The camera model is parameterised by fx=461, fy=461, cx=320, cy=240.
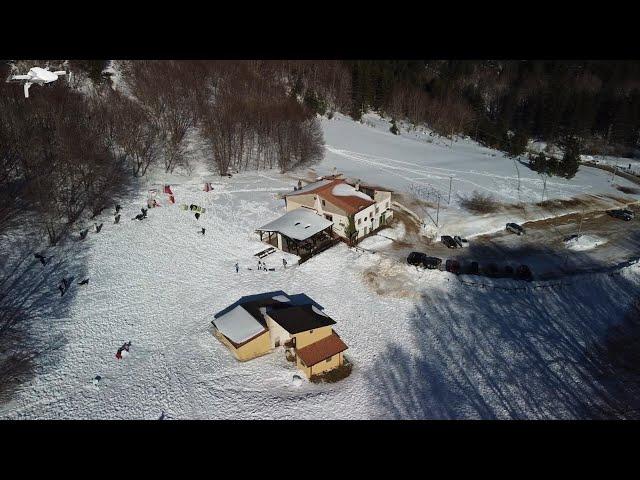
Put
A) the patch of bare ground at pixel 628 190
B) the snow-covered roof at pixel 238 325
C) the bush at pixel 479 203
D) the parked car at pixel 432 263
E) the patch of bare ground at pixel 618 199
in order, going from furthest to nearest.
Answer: the patch of bare ground at pixel 628 190
the patch of bare ground at pixel 618 199
the bush at pixel 479 203
the parked car at pixel 432 263
the snow-covered roof at pixel 238 325

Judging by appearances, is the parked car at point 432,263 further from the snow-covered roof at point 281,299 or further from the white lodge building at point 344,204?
the snow-covered roof at point 281,299

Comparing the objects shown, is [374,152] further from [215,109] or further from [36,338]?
[36,338]

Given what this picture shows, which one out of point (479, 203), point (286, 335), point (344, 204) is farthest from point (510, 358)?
point (479, 203)

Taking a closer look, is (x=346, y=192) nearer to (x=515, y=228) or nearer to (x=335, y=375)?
(x=515, y=228)

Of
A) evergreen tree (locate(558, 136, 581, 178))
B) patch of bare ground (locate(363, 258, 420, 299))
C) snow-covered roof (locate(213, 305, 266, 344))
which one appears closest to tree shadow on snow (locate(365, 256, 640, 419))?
patch of bare ground (locate(363, 258, 420, 299))

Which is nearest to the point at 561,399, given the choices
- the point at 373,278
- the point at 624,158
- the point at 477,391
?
the point at 477,391

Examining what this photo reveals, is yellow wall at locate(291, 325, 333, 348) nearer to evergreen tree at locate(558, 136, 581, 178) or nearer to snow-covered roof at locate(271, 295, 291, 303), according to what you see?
snow-covered roof at locate(271, 295, 291, 303)

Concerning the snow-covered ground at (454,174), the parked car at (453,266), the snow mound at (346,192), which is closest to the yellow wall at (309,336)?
the parked car at (453,266)
